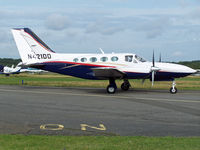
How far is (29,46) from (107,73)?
324 inches

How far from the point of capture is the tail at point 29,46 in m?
23.6

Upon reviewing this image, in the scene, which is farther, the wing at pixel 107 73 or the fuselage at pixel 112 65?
the fuselage at pixel 112 65

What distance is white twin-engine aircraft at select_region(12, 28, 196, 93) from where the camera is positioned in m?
20.6

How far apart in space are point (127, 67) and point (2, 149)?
626 inches

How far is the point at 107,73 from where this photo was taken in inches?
803

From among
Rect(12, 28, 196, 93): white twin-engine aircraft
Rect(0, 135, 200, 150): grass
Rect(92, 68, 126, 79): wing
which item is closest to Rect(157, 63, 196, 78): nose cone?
Rect(12, 28, 196, 93): white twin-engine aircraft

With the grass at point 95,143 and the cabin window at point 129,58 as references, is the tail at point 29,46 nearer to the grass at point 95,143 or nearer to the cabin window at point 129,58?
the cabin window at point 129,58

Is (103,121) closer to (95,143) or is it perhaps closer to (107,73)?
(95,143)

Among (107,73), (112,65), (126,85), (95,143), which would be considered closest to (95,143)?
(95,143)

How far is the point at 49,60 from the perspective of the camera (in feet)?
75.5

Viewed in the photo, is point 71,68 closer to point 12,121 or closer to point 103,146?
point 12,121

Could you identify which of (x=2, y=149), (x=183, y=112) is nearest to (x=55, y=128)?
(x=2, y=149)

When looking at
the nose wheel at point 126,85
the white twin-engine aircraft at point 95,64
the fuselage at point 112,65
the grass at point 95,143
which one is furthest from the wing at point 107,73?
the grass at point 95,143

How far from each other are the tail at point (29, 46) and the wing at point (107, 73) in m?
5.42
